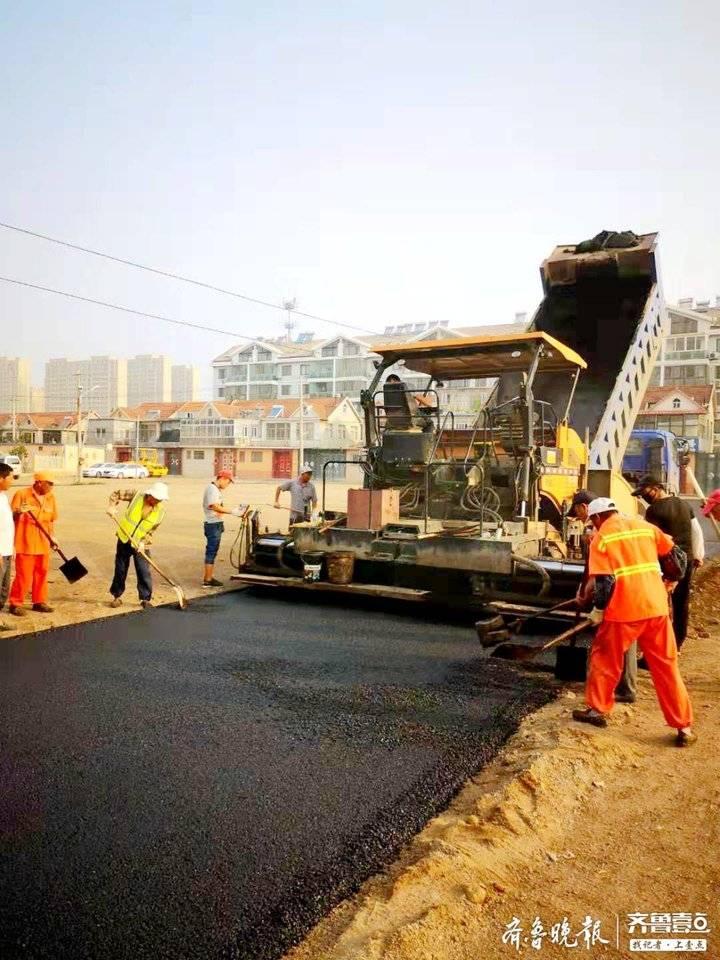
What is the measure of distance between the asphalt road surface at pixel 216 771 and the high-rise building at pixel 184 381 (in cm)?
17646

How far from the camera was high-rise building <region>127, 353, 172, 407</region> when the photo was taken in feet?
560

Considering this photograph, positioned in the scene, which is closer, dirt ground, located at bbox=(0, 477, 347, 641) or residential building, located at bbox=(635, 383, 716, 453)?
dirt ground, located at bbox=(0, 477, 347, 641)

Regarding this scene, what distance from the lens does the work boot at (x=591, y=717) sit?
4363mm

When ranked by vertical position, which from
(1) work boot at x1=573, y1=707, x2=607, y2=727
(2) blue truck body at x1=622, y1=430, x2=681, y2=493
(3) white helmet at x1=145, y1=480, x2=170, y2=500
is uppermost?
(2) blue truck body at x1=622, y1=430, x2=681, y2=493

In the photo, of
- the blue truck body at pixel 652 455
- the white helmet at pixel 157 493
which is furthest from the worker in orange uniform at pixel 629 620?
the blue truck body at pixel 652 455

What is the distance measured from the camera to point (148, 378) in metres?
172

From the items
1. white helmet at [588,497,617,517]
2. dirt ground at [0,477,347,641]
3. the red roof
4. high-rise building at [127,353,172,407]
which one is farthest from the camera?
high-rise building at [127,353,172,407]

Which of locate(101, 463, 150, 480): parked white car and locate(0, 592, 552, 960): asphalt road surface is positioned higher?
A: locate(101, 463, 150, 480): parked white car

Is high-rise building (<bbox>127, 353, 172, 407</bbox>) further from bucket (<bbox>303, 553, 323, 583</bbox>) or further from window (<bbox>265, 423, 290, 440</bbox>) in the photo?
bucket (<bbox>303, 553, 323, 583</bbox>)

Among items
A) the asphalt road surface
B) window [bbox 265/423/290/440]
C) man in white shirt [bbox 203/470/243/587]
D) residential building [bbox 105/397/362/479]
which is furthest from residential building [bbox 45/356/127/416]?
the asphalt road surface

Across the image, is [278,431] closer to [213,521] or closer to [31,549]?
[213,521]

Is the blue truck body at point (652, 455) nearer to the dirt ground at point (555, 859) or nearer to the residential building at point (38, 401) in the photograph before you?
the dirt ground at point (555, 859)

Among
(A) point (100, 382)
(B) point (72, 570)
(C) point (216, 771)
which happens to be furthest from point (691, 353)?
(A) point (100, 382)

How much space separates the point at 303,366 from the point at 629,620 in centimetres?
7526
